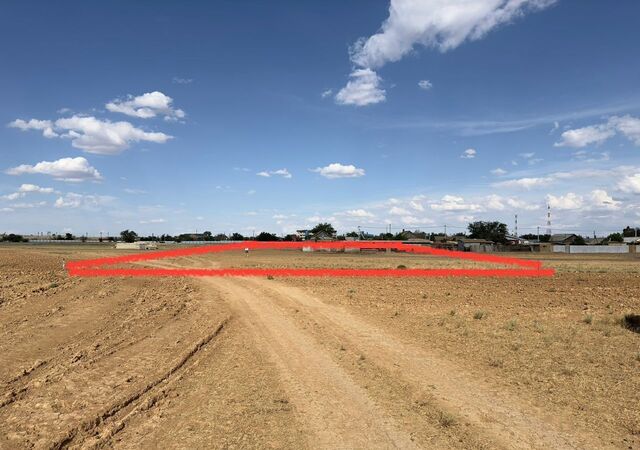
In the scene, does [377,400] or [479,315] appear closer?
[377,400]

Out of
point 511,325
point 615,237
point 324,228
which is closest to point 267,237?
point 324,228

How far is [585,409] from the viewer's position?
271 inches

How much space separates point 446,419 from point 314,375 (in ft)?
9.05

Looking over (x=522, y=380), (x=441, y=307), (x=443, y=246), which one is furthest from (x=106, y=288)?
(x=443, y=246)

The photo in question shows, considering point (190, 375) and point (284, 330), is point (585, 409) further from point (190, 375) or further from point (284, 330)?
point (284, 330)

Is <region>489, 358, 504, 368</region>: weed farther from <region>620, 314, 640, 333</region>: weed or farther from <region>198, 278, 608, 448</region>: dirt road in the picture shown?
<region>620, 314, 640, 333</region>: weed

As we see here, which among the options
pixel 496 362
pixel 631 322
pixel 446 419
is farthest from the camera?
pixel 631 322

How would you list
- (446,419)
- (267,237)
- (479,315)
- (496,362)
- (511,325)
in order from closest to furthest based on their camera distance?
(446,419) < (496,362) < (511,325) < (479,315) < (267,237)

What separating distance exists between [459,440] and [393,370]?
10.5 feet

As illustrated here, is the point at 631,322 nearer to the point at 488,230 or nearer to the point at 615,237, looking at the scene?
the point at 488,230

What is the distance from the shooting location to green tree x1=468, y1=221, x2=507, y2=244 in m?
151

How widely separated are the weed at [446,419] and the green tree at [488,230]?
15091 centimetres

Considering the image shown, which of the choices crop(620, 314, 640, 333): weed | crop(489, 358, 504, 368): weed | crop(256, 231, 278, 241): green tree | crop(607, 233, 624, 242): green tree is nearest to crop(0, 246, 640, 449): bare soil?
crop(489, 358, 504, 368): weed

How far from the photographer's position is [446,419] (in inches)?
250
